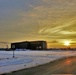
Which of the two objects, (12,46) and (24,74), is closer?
(24,74)

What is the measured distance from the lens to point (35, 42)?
116m

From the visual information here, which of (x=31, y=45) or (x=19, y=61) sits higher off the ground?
(x=31, y=45)

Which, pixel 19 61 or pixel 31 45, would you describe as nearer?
pixel 19 61

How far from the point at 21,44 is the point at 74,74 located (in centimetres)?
10607

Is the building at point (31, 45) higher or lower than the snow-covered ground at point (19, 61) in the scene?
higher

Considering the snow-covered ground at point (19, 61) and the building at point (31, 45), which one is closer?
the snow-covered ground at point (19, 61)

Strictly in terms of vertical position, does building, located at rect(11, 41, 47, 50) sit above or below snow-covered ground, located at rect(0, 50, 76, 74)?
above

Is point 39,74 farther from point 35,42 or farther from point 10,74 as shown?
point 35,42

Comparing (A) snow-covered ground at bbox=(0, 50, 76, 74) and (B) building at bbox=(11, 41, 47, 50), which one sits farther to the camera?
(B) building at bbox=(11, 41, 47, 50)

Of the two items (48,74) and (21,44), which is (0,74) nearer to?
(48,74)

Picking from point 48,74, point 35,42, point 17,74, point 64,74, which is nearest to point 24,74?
point 17,74

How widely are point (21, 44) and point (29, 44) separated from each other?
554 centimetres

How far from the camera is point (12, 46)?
117562mm

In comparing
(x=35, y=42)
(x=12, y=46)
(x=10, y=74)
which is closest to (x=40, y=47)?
(x=35, y=42)
